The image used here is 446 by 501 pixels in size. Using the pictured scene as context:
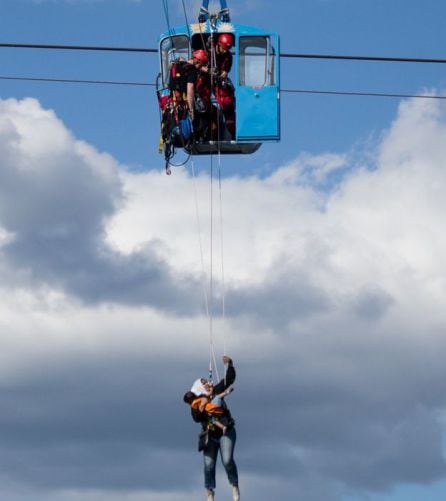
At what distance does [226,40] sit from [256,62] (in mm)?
978

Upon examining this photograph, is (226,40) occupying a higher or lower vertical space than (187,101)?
higher

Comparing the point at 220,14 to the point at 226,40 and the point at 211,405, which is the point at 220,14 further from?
the point at 211,405

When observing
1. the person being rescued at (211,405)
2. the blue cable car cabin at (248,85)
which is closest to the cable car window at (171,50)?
the blue cable car cabin at (248,85)

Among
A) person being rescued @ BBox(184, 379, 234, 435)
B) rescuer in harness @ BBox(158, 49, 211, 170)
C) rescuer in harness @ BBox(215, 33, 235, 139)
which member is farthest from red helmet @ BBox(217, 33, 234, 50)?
person being rescued @ BBox(184, 379, 234, 435)

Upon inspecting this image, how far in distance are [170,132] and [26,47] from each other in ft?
14.9

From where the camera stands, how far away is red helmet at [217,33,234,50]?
4153 centimetres

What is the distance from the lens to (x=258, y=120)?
1615 inches

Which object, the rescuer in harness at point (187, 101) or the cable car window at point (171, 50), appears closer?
the rescuer in harness at point (187, 101)

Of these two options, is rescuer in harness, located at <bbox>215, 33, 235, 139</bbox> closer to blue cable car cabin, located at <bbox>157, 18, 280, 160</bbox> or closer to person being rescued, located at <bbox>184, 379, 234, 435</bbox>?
blue cable car cabin, located at <bbox>157, 18, 280, 160</bbox>

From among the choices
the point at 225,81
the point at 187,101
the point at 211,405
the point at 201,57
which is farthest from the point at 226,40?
the point at 211,405

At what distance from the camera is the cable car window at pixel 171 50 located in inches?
1674

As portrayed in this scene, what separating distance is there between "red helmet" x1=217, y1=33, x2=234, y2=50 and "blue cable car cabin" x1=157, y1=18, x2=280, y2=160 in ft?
0.30

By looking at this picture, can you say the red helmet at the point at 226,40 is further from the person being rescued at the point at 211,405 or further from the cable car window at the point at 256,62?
the person being rescued at the point at 211,405

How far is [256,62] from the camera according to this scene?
41.7m
